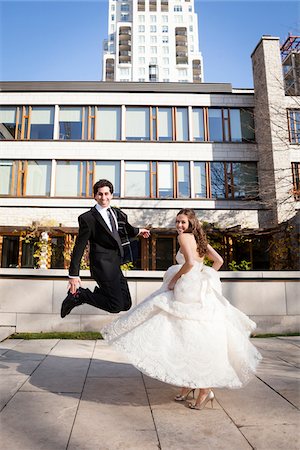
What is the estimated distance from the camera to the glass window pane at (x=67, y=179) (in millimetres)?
20172

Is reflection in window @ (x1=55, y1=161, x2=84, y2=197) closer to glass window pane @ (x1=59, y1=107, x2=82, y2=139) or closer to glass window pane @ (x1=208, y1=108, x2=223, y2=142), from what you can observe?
glass window pane @ (x1=59, y1=107, x2=82, y2=139)

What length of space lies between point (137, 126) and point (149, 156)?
2313 mm

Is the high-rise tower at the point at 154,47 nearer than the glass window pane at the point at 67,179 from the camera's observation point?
No

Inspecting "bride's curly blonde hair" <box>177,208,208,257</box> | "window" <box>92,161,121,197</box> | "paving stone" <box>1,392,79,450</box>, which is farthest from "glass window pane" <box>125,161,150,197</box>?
"paving stone" <box>1,392,79,450</box>

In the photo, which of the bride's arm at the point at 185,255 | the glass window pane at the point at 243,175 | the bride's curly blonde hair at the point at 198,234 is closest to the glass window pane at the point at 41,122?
the glass window pane at the point at 243,175

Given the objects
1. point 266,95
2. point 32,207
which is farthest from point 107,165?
point 266,95

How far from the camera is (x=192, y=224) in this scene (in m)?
3.63

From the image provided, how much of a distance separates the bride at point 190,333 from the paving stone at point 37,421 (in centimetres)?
78

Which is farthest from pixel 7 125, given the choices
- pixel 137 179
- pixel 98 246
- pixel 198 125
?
pixel 98 246

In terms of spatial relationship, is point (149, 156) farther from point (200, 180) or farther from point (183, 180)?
point (200, 180)

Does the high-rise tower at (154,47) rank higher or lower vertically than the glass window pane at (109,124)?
higher

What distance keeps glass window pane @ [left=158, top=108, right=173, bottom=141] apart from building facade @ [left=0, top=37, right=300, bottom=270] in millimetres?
65

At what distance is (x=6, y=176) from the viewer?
20.2 m

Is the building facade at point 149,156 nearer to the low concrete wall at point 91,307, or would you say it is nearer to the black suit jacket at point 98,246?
the low concrete wall at point 91,307
